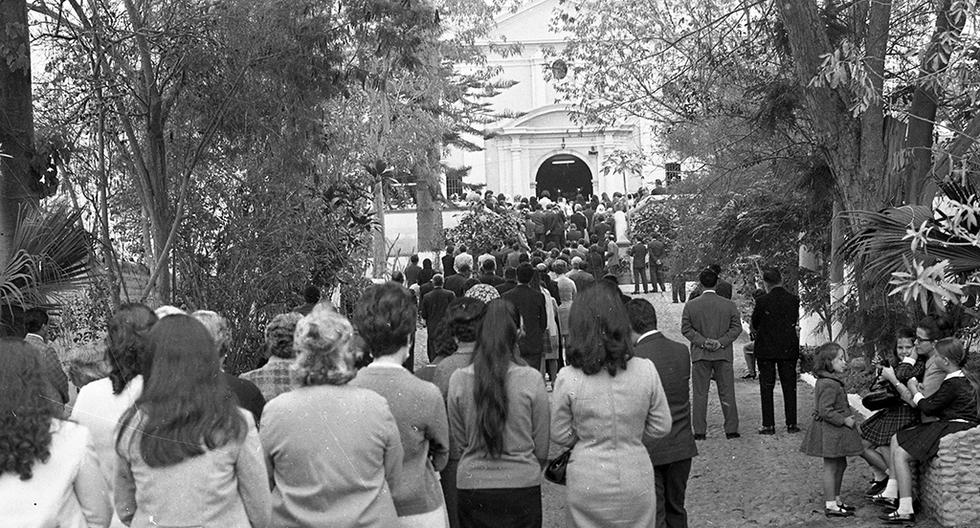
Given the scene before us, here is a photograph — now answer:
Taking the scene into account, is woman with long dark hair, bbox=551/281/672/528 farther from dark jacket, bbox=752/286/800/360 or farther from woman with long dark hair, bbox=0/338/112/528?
dark jacket, bbox=752/286/800/360

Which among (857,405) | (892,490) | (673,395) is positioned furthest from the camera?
(857,405)

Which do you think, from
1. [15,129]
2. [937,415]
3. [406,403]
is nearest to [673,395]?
[937,415]

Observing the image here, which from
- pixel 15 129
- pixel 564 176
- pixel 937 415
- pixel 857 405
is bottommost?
pixel 857 405

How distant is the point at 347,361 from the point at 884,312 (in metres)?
9.54

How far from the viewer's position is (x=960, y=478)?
8578 mm

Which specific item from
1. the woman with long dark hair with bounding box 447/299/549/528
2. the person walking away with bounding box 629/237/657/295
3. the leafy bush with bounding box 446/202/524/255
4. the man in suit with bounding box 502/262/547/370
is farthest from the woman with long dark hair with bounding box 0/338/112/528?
the leafy bush with bounding box 446/202/524/255

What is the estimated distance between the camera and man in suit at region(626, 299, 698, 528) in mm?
7359

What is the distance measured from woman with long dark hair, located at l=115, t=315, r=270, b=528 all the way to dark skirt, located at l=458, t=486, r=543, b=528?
1.68 metres

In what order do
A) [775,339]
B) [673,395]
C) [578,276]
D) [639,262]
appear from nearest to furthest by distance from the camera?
[673,395] < [775,339] < [578,276] < [639,262]

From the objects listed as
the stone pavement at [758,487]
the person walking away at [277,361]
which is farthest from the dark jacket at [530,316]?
the person walking away at [277,361]

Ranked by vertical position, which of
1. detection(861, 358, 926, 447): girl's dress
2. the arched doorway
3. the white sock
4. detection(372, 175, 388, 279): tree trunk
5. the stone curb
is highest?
the arched doorway

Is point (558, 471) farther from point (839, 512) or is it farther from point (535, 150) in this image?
point (535, 150)

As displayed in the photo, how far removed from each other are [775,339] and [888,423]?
3223 millimetres

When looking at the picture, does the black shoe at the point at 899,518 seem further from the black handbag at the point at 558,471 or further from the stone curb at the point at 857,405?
the black handbag at the point at 558,471
